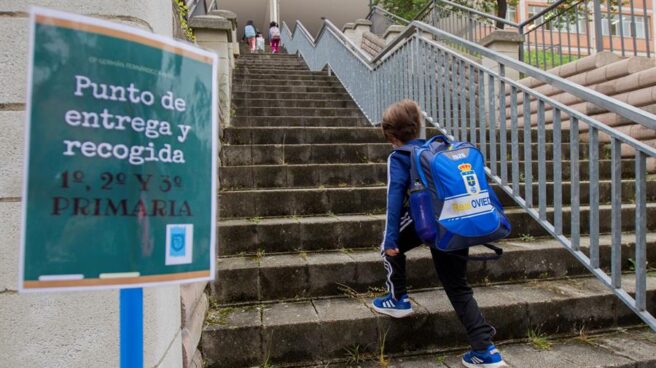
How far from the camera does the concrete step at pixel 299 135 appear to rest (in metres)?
4.08

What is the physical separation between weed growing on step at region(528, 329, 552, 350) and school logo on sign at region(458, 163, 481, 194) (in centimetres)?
107

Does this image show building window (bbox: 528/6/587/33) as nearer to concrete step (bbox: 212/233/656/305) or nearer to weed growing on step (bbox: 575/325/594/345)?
concrete step (bbox: 212/233/656/305)

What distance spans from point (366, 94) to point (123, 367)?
5.17 meters

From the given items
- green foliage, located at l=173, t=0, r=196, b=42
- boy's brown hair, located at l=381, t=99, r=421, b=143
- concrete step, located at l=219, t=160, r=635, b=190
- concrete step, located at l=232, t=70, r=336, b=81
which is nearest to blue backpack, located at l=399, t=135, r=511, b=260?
boy's brown hair, located at l=381, t=99, r=421, b=143

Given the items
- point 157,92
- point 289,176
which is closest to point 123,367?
point 157,92

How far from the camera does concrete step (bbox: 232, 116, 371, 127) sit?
4821mm

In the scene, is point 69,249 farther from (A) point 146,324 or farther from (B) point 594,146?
(B) point 594,146

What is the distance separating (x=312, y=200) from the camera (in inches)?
131

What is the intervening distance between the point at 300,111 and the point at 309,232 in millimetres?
2925

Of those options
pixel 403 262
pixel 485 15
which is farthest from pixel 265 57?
pixel 403 262

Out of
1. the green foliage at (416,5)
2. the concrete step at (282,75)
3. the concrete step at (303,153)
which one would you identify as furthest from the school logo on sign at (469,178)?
the green foliage at (416,5)

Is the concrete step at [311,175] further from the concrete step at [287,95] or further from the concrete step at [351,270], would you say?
the concrete step at [287,95]

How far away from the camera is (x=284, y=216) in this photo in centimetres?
326

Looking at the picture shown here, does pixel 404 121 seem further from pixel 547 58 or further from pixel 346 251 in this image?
pixel 547 58
